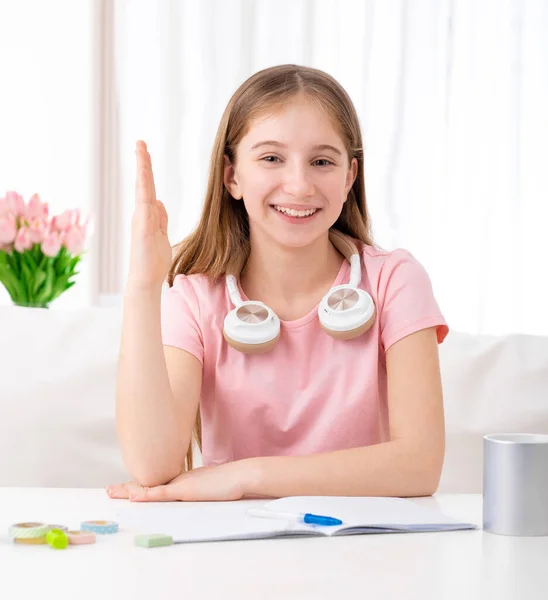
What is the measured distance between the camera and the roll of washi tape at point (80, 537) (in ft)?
2.77

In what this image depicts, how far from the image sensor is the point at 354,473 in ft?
4.02

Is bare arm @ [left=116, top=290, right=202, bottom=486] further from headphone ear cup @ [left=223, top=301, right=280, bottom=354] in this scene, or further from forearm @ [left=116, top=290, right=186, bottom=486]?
headphone ear cup @ [left=223, top=301, right=280, bottom=354]

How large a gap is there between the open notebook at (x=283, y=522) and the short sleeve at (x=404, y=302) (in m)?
0.40

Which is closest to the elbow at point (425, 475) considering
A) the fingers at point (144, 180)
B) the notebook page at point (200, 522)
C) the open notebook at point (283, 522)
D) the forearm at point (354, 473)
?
the forearm at point (354, 473)

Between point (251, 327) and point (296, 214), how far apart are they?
0.20 meters

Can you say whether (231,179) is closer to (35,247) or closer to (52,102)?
(35,247)

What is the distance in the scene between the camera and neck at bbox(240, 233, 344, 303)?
158 centimetres

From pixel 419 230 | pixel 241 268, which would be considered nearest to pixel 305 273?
pixel 241 268

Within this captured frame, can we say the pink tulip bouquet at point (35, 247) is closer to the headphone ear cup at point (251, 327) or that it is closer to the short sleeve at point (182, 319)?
the short sleeve at point (182, 319)

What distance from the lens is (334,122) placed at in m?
1.52

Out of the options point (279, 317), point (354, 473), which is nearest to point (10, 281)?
point (279, 317)

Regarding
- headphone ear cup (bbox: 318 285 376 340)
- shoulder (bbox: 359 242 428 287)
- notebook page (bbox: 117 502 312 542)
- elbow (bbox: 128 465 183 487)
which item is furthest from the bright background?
notebook page (bbox: 117 502 312 542)

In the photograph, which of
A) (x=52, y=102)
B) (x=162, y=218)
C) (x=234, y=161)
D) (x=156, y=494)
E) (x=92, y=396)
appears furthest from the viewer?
(x=52, y=102)

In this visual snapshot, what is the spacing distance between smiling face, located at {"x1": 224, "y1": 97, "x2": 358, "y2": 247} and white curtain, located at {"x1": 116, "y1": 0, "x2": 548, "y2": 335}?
1855 mm
